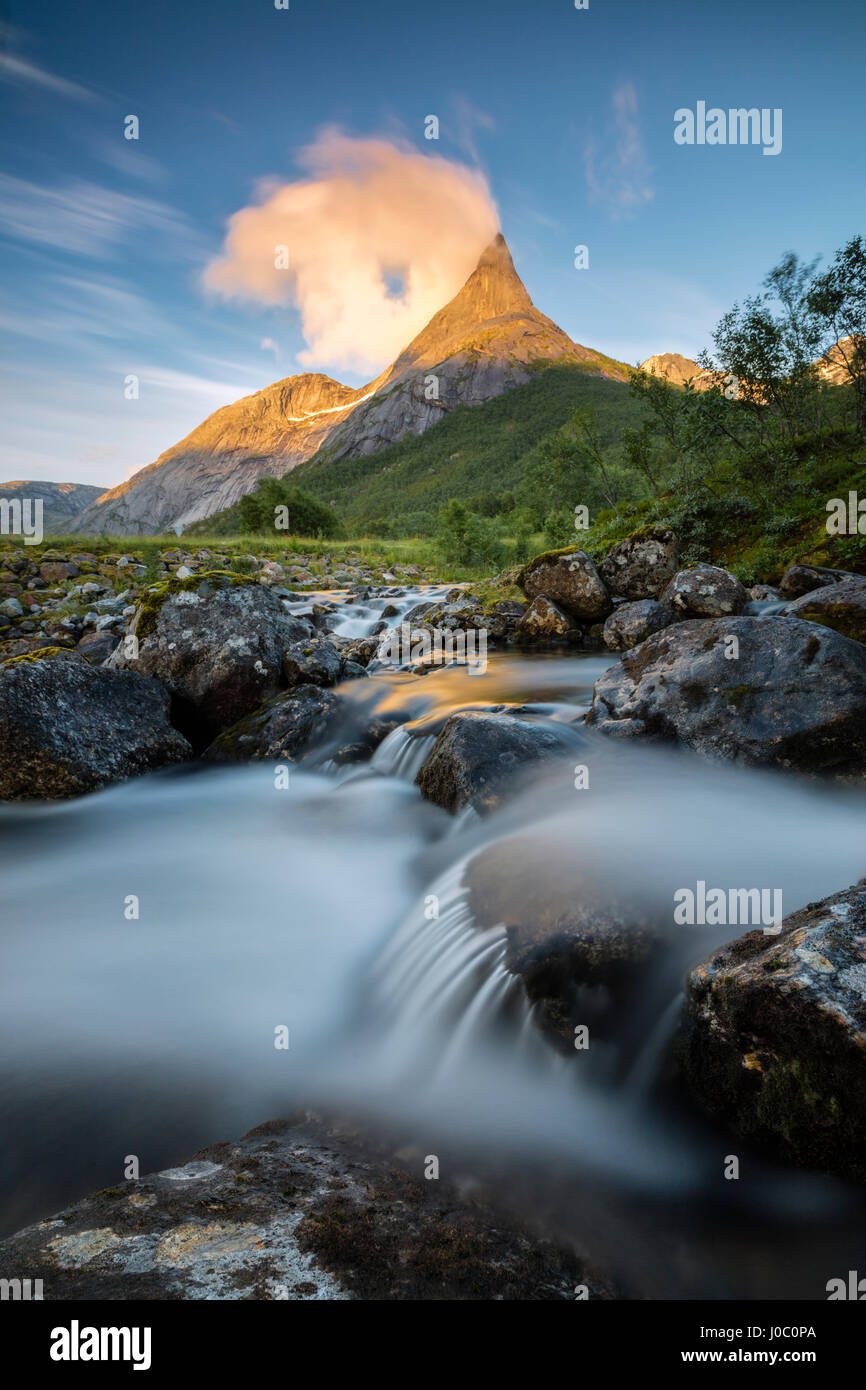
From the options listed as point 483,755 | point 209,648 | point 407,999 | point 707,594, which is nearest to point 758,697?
point 483,755

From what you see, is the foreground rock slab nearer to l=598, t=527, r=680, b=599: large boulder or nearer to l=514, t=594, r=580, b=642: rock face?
l=514, t=594, r=580, b=642: rock face

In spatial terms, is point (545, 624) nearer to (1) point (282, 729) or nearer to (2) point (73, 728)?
(1) point (282, 729)

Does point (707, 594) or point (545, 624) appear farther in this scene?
point (545, 624)

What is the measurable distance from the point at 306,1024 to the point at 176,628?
7.33 meters

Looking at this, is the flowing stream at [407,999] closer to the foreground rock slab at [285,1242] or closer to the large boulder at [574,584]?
the foreground rock slab at [285,1242]

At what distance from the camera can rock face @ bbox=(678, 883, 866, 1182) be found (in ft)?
7.39

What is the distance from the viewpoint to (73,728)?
7.66 meters

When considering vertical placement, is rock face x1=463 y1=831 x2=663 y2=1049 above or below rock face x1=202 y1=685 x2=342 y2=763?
below

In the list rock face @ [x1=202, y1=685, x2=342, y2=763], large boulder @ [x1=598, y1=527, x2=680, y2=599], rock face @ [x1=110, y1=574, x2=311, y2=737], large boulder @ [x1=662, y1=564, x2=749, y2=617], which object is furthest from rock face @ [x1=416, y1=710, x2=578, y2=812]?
large boulder @ [x1=598, y1=527, x2=680, y2=599]

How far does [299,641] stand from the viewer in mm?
10656

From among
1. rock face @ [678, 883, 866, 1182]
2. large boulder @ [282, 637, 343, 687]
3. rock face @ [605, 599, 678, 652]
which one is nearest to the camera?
rock face @ [678, 883, 866, 1182]

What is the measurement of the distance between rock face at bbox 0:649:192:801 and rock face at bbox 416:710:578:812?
442 centimetres

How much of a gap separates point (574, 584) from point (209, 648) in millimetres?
10110
